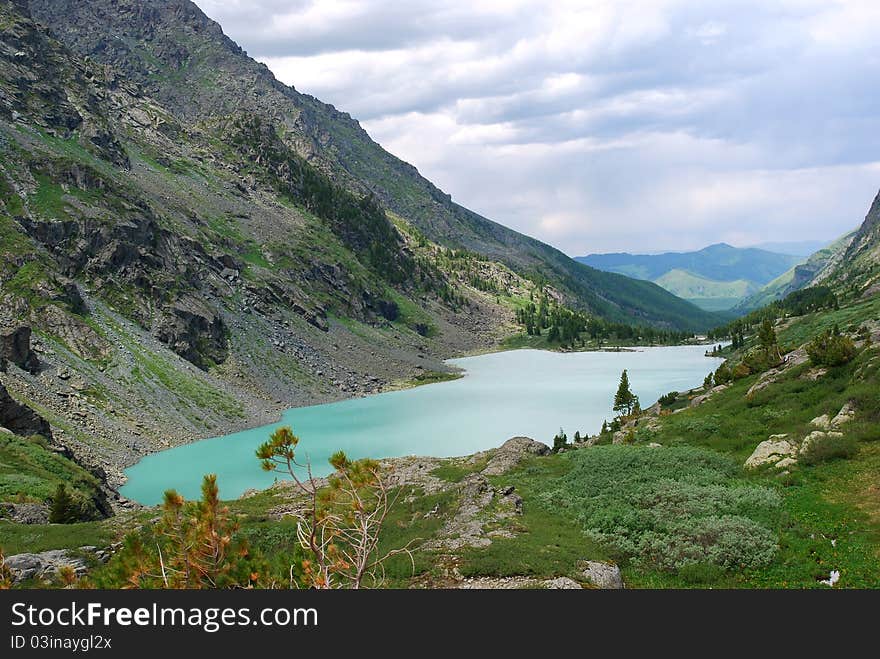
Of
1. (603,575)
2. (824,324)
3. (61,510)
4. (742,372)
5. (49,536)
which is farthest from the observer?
(824,324)

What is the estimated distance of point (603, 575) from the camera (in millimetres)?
A: 18750

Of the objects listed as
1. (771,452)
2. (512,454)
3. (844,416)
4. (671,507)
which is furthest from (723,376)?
(671,507)

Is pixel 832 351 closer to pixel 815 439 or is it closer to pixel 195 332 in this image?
pixel 815 439

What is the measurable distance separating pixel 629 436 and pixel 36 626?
1563 inches

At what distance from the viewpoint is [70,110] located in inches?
5325

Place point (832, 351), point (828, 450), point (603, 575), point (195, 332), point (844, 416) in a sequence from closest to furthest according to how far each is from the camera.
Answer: point (603, 575) → point (828, 450) → point (844, 416) → point (832, 351) → point (195, 332)

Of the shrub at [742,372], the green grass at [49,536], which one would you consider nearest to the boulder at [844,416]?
the shrub at [742,372]

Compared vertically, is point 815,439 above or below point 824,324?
below

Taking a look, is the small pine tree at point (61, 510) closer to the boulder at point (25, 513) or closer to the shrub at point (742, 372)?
the boulder at point (25, 513)

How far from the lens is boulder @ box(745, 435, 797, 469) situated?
28.4 m

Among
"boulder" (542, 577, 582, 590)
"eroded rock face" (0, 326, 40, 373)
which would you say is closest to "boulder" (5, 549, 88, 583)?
"boulder" (542, 577, 582, 590)

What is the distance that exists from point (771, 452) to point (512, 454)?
18.4 m

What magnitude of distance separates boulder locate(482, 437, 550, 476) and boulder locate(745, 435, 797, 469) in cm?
1554

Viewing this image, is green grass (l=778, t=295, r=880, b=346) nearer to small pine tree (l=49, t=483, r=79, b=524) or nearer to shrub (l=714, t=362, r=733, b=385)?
shrub (l=714, t=362, r=733, b=385)
